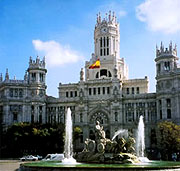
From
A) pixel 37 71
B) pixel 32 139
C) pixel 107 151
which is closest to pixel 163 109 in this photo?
pixel 32 139

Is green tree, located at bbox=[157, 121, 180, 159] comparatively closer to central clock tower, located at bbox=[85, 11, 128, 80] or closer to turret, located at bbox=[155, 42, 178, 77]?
turret, located at bbox=[155, 42, 178, 77]

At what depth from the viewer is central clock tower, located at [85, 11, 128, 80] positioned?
112375 mm

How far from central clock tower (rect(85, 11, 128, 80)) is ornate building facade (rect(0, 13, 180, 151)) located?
0.34m

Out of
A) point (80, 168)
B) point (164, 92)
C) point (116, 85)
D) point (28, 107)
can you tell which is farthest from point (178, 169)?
point (28, 107)

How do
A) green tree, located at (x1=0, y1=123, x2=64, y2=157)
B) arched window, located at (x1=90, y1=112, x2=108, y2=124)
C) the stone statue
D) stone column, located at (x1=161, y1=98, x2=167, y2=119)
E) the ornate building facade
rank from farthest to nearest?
arched window, located at (x1=90, y1=112, x2=108, y2=124), the ornate building facade, stone column, located at (x1=161, y1=98, x2=167, y2=119), green tree, located at (x1=0, y1=123, x2=64, y2=157), the stone statue

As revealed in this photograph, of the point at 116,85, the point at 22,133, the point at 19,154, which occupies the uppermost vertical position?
the point at 116,85

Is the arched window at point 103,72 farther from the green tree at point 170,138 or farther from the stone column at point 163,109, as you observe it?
the green tree at point 170,138

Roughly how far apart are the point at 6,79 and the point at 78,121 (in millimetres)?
26639

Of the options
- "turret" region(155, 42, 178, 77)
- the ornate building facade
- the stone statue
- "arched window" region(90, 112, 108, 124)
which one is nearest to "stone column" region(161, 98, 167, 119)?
the ornate building facade

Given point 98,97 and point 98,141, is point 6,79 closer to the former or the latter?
point 98,97

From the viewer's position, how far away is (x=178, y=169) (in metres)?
33.8

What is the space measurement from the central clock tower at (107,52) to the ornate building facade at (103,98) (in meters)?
0.34

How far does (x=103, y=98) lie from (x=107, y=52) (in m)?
20.2

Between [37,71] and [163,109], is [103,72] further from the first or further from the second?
[163,109]
